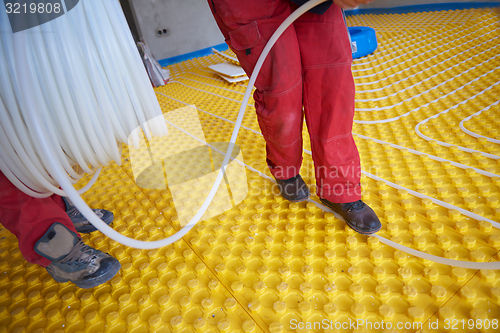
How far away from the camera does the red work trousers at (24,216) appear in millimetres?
1055

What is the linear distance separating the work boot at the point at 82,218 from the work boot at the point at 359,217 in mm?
1180

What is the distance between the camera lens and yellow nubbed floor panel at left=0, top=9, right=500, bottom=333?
958 millimetres

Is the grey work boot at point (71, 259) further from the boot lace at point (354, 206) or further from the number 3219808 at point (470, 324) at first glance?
the number 3219808 at point (470, 324)

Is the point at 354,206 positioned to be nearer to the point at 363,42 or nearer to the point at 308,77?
the point at 308,77

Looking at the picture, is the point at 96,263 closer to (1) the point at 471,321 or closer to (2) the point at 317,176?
(2) the point at 317,176

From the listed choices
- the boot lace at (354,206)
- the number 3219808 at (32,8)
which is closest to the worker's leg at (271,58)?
the boot lace at (354,206)

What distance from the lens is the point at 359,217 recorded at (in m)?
1.21

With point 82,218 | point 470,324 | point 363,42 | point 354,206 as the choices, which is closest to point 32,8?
point 82,218

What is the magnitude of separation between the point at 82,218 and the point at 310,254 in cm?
117

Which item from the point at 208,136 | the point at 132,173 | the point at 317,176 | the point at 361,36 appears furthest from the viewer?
the point at 361,36

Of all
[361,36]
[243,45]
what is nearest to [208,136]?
[243,45]

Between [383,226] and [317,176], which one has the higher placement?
[317,176]

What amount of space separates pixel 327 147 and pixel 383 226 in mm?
429

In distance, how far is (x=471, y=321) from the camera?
86 cm
